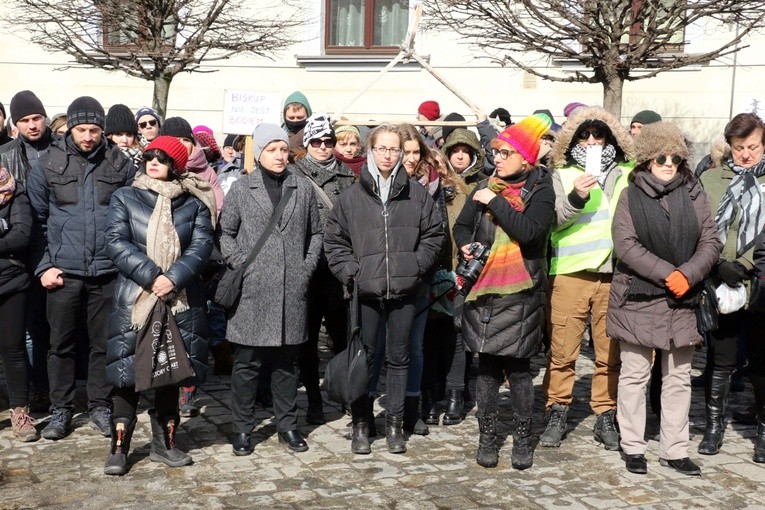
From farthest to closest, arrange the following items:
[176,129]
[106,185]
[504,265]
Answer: [176,129] → [106,185] → [504,265]

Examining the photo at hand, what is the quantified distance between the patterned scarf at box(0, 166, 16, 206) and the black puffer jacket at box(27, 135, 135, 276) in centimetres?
16

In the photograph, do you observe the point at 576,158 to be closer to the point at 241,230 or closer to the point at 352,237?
the point at 352,237

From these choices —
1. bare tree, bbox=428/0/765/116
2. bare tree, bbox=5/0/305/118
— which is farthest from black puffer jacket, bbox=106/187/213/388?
bare tree, bbox=5/0/305/118

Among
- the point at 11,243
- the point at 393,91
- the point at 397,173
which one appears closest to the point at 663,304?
the point at 397,173

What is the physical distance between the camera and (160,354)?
20.0ft

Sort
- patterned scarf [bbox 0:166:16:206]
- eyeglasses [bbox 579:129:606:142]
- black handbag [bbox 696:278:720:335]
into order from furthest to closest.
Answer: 1. patterned scarf [bbox 0:166:16:206]
2. eyeglasses [bbox 579:129:606:142]
3. black handbag [bbox 696:278:720:335]

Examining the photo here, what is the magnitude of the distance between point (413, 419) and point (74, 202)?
2615mm

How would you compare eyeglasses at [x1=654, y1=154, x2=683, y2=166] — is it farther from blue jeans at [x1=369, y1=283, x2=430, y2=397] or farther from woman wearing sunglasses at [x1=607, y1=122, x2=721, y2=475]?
blue jeans at [x1=369, y1=283, x2=430, y2=397]

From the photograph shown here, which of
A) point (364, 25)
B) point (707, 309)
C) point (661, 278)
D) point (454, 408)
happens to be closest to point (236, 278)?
point (454, 408)

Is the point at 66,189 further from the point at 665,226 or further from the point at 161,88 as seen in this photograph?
the point at 161,88

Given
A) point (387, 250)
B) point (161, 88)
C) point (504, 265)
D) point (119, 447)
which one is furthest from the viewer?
point (161, 88)

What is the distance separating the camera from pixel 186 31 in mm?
16719

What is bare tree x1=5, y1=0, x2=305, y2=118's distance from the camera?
14.5 m

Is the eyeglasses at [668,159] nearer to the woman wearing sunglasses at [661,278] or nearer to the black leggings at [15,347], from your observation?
the woman wearing sunglasses at [661,278]
